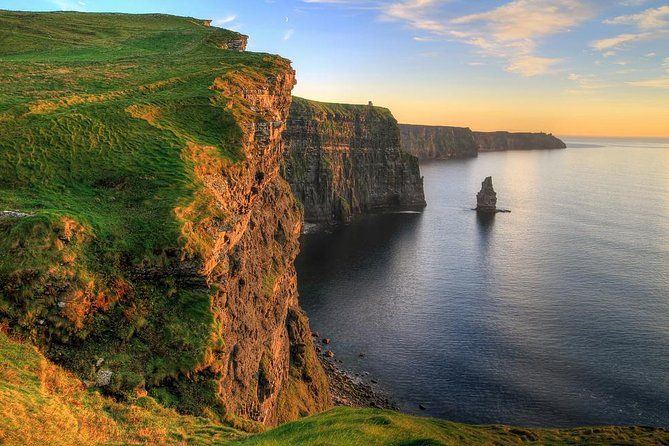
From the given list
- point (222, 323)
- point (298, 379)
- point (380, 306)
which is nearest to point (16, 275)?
point (222, 323)

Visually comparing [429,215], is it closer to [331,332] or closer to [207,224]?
[331,332]

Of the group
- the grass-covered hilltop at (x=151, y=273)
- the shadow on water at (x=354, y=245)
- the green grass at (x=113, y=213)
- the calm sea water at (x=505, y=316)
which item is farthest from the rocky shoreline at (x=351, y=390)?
the green grass at (x=113, y=213)

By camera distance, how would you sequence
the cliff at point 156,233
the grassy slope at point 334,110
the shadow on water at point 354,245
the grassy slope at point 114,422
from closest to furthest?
the grassy slope at point 114,422
the cliff at point 156,233
the shadow on water at point 354,245
the grassy slope at point 334,110

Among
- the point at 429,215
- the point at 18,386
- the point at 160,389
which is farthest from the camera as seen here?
the point at 429,215

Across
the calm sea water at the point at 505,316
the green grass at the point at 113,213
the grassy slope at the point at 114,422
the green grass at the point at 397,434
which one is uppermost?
the green grass at the point at 113,213

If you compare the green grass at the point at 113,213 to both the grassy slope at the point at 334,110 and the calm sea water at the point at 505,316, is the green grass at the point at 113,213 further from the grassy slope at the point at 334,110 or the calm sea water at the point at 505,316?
the grassy slope at the point at 334,110

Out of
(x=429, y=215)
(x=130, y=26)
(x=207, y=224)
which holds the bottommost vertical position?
(x=429, y=215)

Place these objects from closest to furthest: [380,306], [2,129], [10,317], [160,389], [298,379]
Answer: [10,317] < [160,389] < [2,129] < [298,379] < [380,306]

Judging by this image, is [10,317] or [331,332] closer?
[10,317]
